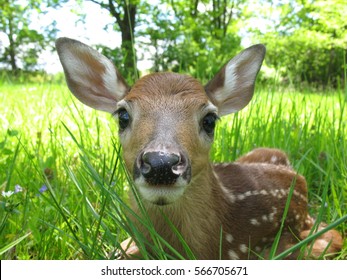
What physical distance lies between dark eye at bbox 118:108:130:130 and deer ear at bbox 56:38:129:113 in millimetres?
254

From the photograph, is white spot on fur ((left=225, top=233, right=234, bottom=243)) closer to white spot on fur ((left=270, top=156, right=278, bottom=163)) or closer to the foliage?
white spot on fur ((left=270, top=156, right=278, bottom=163))

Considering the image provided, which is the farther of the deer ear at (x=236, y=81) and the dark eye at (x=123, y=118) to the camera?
the deer ear at (x=236, y=81)

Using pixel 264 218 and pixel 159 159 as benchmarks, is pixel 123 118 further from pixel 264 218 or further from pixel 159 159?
pixel 264 218

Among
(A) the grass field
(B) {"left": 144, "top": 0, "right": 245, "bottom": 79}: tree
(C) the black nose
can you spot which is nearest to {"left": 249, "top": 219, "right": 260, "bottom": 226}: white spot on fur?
(A) the grass field

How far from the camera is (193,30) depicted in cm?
1395

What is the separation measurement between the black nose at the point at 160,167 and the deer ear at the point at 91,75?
0.79m

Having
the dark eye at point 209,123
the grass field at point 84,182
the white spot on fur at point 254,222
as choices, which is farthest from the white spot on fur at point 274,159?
the dark eye at point 209,123

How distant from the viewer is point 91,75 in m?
2.32

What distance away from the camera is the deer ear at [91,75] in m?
2.20

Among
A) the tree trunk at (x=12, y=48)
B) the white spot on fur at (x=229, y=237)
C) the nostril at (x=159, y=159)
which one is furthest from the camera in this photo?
the tree trunk at (x=12, y=48)

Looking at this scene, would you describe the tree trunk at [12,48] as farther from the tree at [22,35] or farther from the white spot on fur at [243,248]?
the white spot on fur at [243,248]
